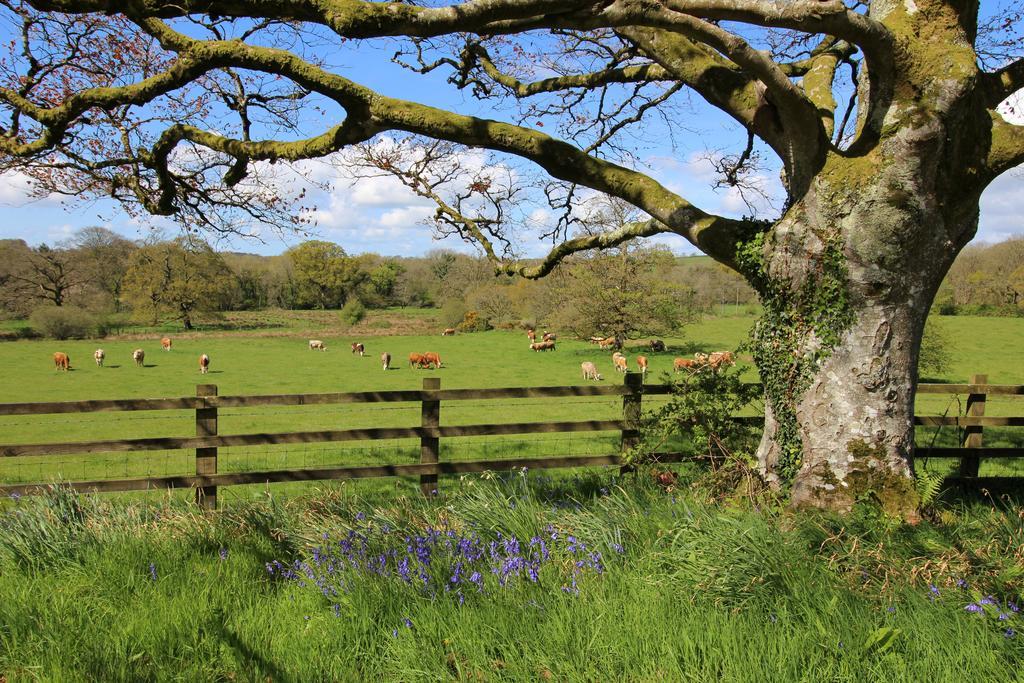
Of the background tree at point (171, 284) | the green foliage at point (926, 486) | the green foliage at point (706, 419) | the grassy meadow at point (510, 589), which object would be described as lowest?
the grassy meadow at point (510, 589)

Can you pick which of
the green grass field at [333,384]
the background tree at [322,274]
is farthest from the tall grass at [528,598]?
the background tree at [322,274]

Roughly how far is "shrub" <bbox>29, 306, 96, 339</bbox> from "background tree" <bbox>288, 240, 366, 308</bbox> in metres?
30.3

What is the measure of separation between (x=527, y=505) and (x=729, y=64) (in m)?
4.65

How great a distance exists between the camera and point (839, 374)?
5.55 metres

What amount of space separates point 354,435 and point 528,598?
4027 millimetres

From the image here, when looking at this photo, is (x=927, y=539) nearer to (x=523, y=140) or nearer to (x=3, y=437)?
(x=523, y=140)

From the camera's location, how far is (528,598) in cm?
375

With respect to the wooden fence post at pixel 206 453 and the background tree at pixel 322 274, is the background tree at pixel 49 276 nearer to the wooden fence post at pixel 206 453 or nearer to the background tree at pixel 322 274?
the background tree at pixel 322 274

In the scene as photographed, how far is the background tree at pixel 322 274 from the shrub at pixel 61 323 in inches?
1193

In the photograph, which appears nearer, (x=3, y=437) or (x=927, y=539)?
(x=927, y=539)

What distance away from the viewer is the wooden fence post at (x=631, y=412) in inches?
283

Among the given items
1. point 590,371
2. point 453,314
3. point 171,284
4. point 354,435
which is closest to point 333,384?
point 590,371

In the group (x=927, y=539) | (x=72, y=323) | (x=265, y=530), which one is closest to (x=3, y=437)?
(x=265, y=530)

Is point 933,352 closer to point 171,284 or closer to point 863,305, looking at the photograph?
point 863,305
